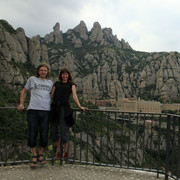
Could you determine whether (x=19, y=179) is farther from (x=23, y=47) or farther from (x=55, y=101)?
(x=23, y=47)

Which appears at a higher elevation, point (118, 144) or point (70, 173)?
point (70, 173)

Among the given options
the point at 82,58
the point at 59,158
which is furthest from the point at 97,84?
the point at 59,158

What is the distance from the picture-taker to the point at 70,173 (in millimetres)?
3926

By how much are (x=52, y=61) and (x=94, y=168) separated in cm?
9482

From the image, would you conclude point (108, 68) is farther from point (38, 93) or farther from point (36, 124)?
point (36, 124)

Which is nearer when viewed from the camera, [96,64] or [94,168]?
[94,168]

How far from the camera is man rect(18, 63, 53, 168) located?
12.9 ft

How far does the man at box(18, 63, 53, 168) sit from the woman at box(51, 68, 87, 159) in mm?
170

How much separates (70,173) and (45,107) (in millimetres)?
1661

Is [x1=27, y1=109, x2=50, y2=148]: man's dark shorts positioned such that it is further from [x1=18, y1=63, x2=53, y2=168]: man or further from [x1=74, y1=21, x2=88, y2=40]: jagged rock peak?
[x1=74, y1=21, x2=88, y2=40]: jagged rock peak

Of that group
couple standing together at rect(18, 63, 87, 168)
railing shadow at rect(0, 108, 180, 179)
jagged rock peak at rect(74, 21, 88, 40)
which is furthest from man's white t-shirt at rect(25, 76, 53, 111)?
jagged rock peak at rect(74, 21, 88, 40)

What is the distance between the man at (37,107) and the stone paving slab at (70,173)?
0.78 feet

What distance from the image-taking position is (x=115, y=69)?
99.0 m

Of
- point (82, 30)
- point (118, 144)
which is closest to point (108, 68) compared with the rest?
point (82, 30)
